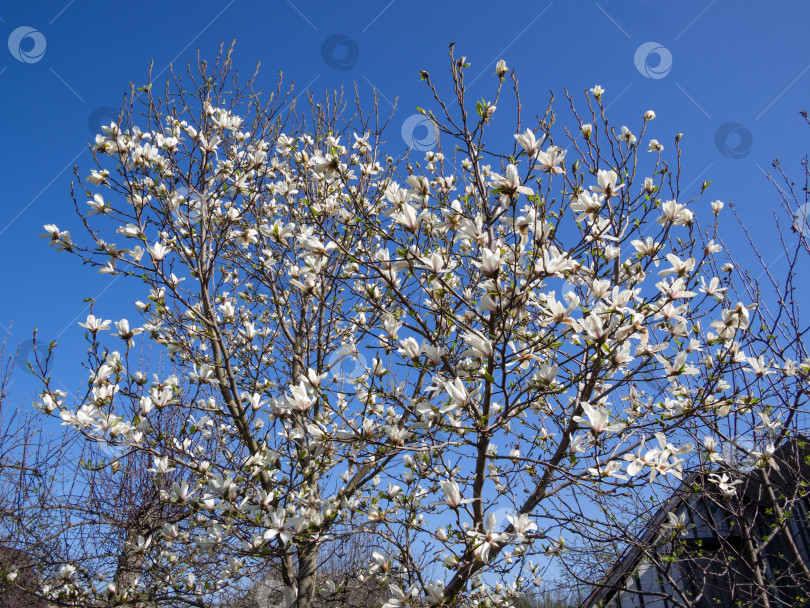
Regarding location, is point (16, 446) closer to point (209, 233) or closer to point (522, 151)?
point (209, 233)

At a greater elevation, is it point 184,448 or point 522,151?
point 522,151

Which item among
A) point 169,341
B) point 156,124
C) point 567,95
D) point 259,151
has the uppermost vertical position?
point 156,124

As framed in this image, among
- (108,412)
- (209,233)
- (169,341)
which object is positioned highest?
(209,233)

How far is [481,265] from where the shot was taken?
1965 millimetres

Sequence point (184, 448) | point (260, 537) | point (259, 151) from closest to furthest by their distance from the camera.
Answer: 1. point (260, 537)
2. point (184, 448)
3. point (259, 151)

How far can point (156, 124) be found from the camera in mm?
4277

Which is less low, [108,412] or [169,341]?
[169,341]

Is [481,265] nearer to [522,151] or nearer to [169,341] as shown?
[522,151]

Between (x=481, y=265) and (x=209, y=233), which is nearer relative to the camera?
(x=481, y=265)

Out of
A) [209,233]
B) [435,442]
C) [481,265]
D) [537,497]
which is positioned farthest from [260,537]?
[209,233]

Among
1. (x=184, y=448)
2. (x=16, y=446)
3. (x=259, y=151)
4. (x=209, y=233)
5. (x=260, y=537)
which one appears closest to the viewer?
(x=260, y=537)

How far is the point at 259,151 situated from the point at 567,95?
2431 millimetres

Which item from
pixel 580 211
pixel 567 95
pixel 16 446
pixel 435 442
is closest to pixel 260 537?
pixel 435 442

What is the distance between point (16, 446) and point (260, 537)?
7.28 metres
